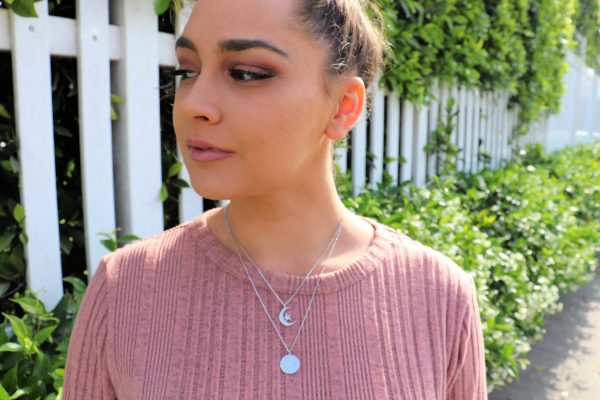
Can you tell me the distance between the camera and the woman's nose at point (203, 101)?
1.11 metres

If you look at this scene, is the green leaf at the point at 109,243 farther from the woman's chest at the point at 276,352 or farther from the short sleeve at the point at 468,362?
the short sleeve at the point at 468,362

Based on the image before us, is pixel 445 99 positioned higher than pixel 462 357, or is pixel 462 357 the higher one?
pixel 445 99

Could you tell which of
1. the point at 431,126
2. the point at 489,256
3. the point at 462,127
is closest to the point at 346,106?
the point at 489,256

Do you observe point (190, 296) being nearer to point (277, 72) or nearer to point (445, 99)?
point (277, 72)

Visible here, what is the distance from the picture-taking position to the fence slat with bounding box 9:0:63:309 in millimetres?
1795

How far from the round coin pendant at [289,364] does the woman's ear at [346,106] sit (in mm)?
449

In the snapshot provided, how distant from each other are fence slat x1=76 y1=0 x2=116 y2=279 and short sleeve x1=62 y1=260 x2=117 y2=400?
827 millimetres

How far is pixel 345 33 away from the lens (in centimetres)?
125

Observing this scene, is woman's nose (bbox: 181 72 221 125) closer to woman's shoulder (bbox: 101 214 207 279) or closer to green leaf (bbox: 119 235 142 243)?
woman's shoulder (bbox: 101 214 207 279)

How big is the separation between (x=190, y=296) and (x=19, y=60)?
3.22 ft

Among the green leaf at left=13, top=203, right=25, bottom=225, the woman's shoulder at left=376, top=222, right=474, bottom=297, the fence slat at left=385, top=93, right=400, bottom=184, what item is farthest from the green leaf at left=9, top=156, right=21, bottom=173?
the fence slat at left=385, top=93, right=400, bottom=184

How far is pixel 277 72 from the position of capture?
1131 millimetres

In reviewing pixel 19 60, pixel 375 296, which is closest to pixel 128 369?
pixel 375 296

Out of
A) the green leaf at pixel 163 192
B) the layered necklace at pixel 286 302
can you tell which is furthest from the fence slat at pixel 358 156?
the layered necklace at pixel 286 302
